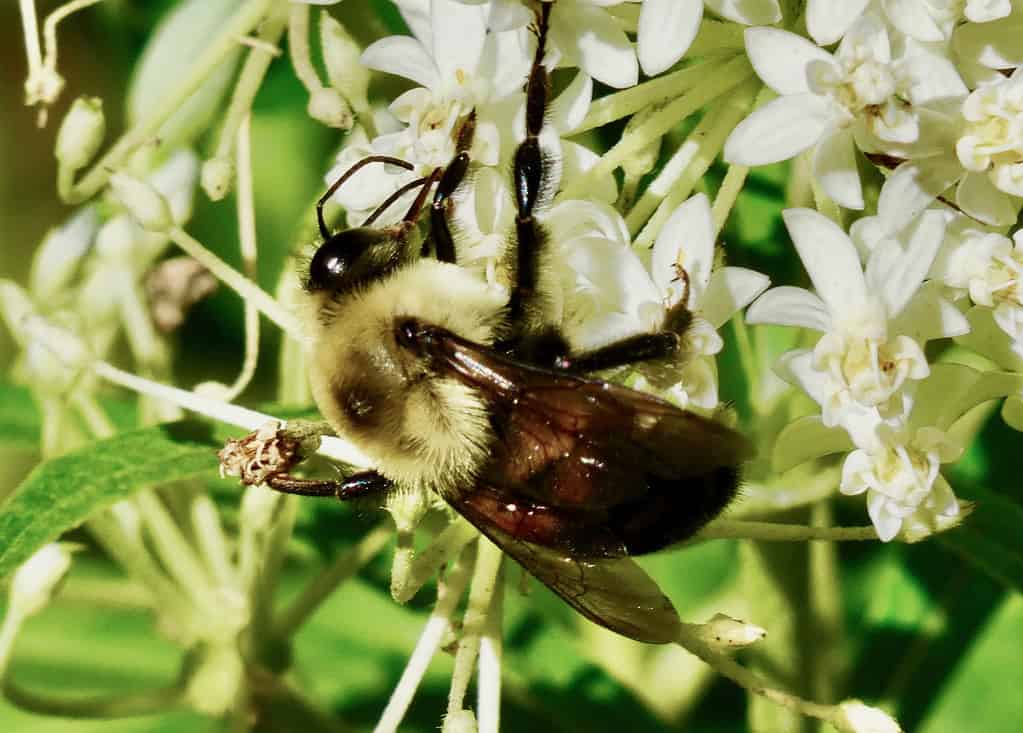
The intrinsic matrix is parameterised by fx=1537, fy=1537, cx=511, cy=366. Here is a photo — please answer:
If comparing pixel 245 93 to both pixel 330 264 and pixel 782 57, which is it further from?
pixel 782 57

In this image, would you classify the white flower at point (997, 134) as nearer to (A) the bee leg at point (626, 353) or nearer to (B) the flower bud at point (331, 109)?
(A) the bee leg at point (626, 353)

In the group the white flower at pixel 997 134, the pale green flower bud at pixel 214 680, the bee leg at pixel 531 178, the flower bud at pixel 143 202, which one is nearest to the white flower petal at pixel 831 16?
the white flower at pixel 997 134

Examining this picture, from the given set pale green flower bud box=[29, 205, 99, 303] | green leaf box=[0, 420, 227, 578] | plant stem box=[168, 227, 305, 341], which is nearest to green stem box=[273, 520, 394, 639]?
green leaf box=[0, 420, 227, 578]

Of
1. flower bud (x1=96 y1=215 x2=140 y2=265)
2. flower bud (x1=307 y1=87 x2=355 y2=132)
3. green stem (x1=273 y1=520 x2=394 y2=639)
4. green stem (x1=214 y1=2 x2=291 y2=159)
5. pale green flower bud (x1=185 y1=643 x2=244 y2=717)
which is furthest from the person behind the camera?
flower bud (x1=96 y1=215 x2=140 y2=265)

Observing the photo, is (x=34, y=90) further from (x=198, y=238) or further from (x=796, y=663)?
(x=796, y=663)

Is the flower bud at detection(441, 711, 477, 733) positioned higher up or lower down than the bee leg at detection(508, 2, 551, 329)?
lower down

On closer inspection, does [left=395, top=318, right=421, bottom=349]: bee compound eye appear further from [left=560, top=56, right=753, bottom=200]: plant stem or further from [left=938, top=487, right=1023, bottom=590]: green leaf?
[left=938, top=487, right=1023, bottom=590]: green leaf

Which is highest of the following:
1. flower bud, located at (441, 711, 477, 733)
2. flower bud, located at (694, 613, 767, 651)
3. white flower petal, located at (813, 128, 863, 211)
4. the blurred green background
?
white flower petal, located at (813, 128, 863, 211)

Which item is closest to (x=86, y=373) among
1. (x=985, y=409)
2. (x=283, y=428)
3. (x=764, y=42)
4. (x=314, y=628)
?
(x=283, y=428)
